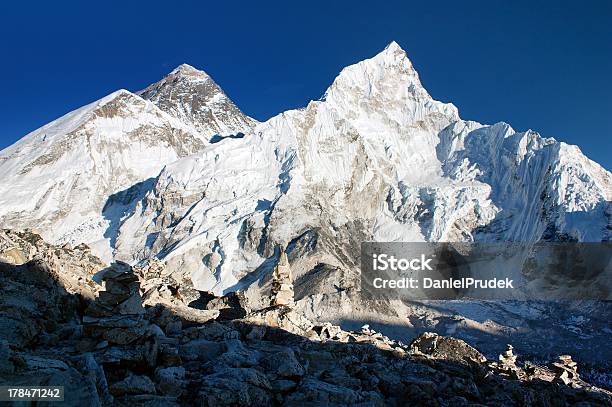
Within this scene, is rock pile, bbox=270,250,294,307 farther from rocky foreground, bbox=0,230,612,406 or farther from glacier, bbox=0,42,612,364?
glacier, bbox=0,42,612,364

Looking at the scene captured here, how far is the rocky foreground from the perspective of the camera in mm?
10758

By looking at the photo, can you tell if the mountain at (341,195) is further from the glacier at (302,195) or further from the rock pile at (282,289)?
the rock pile at (282,289)

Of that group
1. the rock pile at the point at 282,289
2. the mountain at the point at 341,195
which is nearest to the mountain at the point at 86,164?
the mountain at the point at 341,195

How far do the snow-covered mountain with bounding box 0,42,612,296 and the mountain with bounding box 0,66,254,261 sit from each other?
42 centimetres

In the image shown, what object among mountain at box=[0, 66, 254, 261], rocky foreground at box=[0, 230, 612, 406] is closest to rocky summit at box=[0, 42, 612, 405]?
rocky foreground at box=[0, 230, 612, 406]

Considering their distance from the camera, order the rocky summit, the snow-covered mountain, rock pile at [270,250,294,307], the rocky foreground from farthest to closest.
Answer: the snow-covered mountain, rock pile at [270,250,294,307], the rocky summit, the rocky foreground

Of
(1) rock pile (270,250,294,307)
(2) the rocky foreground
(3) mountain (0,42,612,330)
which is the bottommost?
(2) the rocky foreground

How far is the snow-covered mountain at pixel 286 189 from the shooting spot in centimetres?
12875

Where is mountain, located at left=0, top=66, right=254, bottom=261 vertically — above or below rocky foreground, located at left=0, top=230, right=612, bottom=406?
above

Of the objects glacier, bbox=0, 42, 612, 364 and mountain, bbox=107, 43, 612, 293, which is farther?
mountain, bbox=107, 43, 612, 293

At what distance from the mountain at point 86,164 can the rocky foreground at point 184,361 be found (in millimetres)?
114916

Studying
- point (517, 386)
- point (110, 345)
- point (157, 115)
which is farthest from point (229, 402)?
point (157, 115)

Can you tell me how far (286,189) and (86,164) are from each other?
58.8 meters

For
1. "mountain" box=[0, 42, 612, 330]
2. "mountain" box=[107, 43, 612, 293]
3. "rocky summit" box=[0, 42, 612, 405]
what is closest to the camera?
"rocky summit" box=[0, 42, 612, 405]
